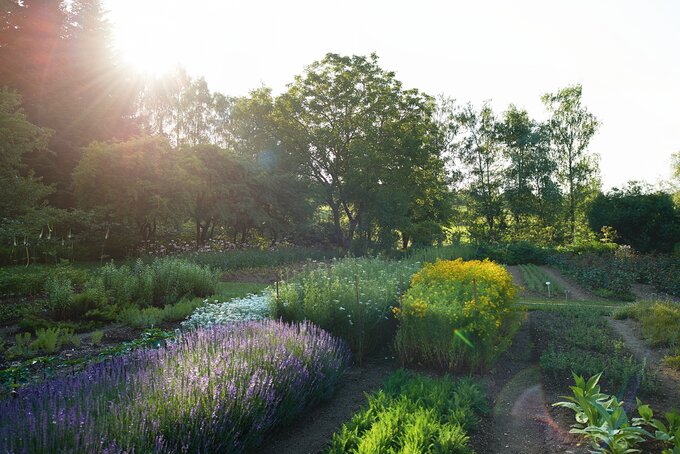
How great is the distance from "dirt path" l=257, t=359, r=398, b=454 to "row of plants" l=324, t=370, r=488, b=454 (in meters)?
0.21

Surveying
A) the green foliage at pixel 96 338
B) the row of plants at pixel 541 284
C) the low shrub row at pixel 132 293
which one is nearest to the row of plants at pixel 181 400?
the green foliage at pixel 96 338

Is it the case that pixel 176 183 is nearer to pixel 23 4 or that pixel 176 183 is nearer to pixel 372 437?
pixel 23 4

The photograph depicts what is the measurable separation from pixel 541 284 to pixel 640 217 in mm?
10780

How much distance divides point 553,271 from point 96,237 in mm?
19749

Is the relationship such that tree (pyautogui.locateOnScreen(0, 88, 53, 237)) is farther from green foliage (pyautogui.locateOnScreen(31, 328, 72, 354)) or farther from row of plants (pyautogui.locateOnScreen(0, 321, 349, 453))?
row of plants (pyautogui.locateOnScreen(0, 321, 349, 453))

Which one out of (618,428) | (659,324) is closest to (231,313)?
(618,428)

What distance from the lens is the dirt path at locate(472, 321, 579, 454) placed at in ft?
12.4

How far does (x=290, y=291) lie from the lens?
6.94 m

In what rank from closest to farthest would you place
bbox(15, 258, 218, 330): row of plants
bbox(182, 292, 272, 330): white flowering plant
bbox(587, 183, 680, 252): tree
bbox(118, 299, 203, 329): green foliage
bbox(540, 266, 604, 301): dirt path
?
bbox(182, 292, 272, 330): white flowering plant
bbox(118, 299, 203, 329): green foliage
bbox(15, 258, 218, 330): row of plants
bbox(540, 266, 604, 301): dirt path
bbox(587, 183, 680, 252): tree

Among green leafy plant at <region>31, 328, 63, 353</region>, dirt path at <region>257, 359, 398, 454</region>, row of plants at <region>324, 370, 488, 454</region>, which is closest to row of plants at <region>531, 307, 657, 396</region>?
row of plants at <region>324, 370, 488, 454</region>

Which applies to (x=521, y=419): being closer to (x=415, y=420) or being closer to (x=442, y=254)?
(x=415, y=420)

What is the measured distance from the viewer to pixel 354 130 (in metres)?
25.7

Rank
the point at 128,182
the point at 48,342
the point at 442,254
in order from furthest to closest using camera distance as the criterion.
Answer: the point at 442,254
the point at 128,182
the point at 48,342

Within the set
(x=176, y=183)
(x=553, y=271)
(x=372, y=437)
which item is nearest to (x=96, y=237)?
(x=176, y=183)
